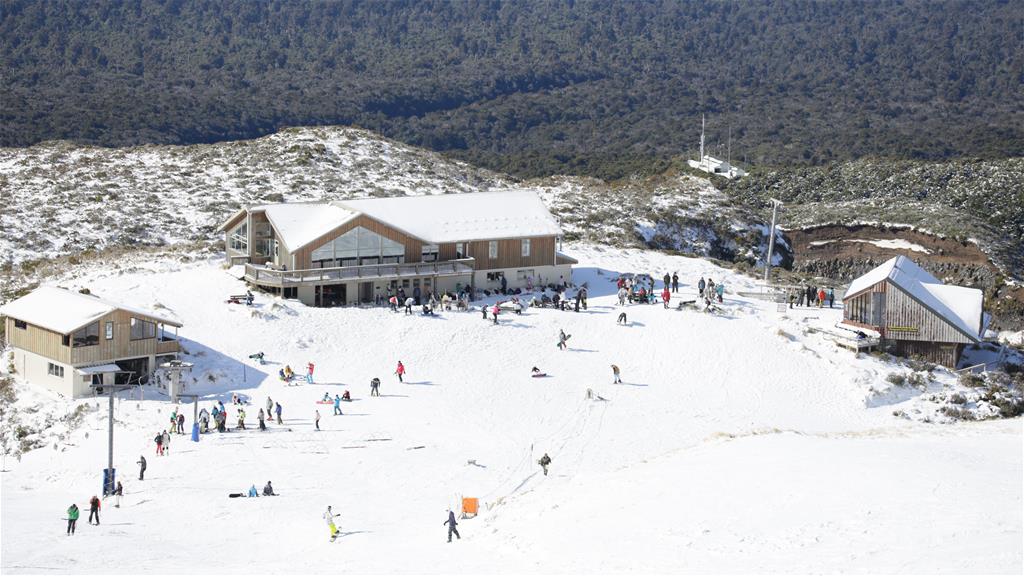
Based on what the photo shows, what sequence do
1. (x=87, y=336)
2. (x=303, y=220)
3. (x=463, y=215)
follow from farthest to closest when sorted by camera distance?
(x=463, y=215)
(x=303, y=220)
(x=87, y=336)

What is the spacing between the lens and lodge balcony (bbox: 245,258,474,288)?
5788 centimetres

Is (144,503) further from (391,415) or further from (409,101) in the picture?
(409,101)

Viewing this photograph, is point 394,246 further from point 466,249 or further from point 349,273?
point 466,249

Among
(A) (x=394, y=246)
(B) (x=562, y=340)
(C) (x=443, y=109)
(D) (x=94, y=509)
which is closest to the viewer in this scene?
Answer: (D) (x=94, y=509)

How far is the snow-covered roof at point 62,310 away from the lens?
4859cm

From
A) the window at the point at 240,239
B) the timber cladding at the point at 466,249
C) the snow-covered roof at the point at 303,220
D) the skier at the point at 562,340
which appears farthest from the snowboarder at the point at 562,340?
the window at the point at 240,239

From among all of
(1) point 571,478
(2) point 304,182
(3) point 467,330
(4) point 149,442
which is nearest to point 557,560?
(1) point 571,478

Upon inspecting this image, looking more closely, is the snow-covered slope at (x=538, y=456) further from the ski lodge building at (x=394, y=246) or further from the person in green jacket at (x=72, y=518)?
the ski lodge building at (x=394, y=246)

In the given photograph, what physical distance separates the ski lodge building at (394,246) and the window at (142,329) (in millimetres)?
8241

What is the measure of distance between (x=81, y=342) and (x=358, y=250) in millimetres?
14531

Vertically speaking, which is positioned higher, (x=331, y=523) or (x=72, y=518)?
(x=72, y=518)

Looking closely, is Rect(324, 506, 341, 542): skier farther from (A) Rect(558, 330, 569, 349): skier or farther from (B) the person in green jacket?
(A) Rect(558, 330, 569, 349): skier

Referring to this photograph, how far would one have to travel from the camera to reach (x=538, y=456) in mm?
45750

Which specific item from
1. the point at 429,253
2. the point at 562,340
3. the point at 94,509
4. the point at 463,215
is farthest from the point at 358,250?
the point at 94,509
